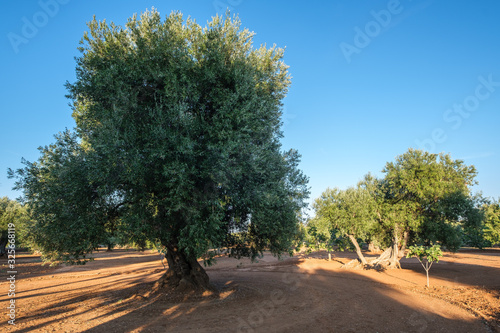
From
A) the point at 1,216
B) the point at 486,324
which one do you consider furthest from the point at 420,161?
the point at 1,216

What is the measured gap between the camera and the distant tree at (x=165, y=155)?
40.5 feet

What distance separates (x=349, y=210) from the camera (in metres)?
31.7

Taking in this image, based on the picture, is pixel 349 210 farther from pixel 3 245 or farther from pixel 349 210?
pixel 3 245

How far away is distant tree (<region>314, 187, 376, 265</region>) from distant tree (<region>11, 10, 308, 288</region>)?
1720cm

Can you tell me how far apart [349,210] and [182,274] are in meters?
21.9

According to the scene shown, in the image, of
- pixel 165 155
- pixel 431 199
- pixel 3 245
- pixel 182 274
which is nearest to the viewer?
pixel 165 155

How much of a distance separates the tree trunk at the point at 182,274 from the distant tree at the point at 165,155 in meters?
1.48

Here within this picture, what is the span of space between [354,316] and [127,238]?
508 inches

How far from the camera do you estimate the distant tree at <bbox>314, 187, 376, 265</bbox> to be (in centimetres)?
3111

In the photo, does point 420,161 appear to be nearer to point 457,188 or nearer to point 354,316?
point 457,188

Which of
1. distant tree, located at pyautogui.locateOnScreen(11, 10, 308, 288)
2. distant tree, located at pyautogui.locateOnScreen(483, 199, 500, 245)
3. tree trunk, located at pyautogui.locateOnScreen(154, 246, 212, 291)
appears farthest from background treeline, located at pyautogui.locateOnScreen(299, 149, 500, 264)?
distant tree, located at pyautogui.locateOnScreen(483, 199, 500, 245)

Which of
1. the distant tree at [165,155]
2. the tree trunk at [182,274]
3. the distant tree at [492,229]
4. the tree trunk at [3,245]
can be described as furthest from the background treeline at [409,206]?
the tree trunk at [3,245]

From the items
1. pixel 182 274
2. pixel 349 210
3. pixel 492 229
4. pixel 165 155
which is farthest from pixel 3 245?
pixel 492 229

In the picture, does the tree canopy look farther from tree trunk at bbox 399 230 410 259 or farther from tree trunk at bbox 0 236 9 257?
tree trunk at bbox 0 236 9 257
